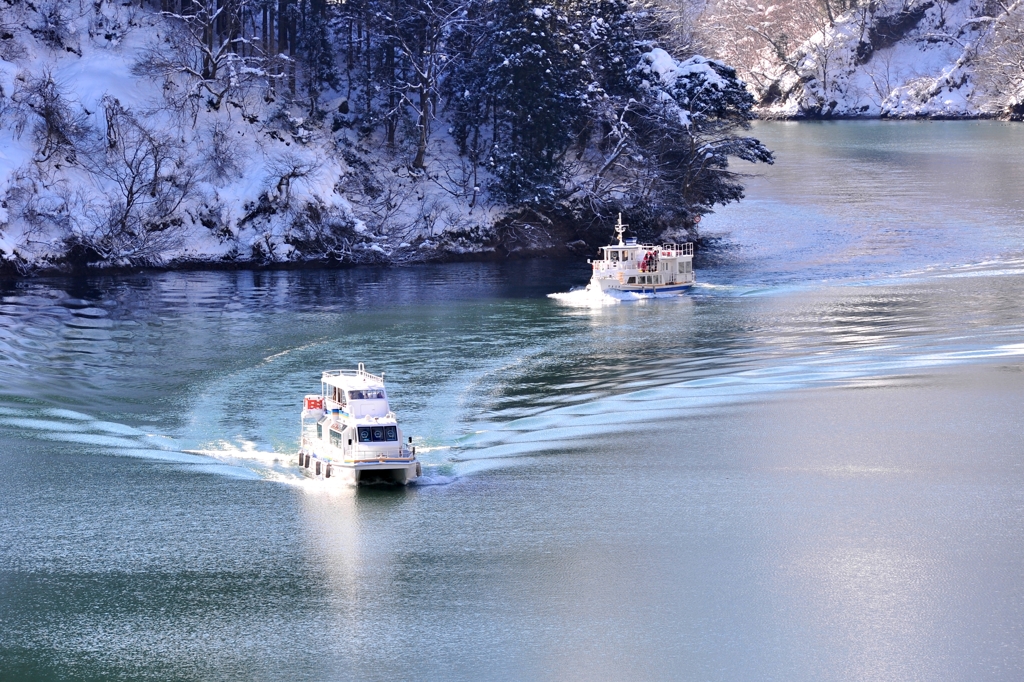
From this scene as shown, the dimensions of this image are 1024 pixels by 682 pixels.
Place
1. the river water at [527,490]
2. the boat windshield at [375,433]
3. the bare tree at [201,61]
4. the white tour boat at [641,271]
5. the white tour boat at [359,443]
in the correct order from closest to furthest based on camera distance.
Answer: the river water at [527,490] → the white tour boat at [359,443] → the boat windshield at [375,433] → the white tour boat at [641,271] → the bare tree at [201,61]

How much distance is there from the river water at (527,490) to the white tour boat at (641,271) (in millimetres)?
2769

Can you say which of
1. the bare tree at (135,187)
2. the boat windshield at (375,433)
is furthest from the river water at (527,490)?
the bare tree at (135,187)

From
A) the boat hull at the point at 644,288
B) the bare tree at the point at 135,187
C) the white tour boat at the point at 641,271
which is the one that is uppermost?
the bare tree at the point at 135,187

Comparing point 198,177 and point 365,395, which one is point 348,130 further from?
point 365,395

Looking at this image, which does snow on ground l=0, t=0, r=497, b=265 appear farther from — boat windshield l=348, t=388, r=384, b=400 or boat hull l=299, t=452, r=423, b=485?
boat hull l=299, t=452, r=423, b=485

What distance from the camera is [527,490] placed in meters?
45.2

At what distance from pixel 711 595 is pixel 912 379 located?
80.2 ft

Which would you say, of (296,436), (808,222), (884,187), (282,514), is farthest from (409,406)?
(884,187)

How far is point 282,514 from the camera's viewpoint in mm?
43156

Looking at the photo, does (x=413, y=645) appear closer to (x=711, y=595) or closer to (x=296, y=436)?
(x=711, y=595)

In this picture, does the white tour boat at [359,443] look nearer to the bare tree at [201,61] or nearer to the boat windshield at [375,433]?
the boat windshield at [375,433]

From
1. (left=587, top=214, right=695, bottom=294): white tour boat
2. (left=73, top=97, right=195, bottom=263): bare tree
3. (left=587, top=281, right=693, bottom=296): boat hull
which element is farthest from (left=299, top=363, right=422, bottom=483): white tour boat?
(left=73, top=97, right=195, bottom=263): bare tree

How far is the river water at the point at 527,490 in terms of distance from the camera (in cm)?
3438

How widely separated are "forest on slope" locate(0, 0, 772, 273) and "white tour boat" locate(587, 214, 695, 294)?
12.3 m
